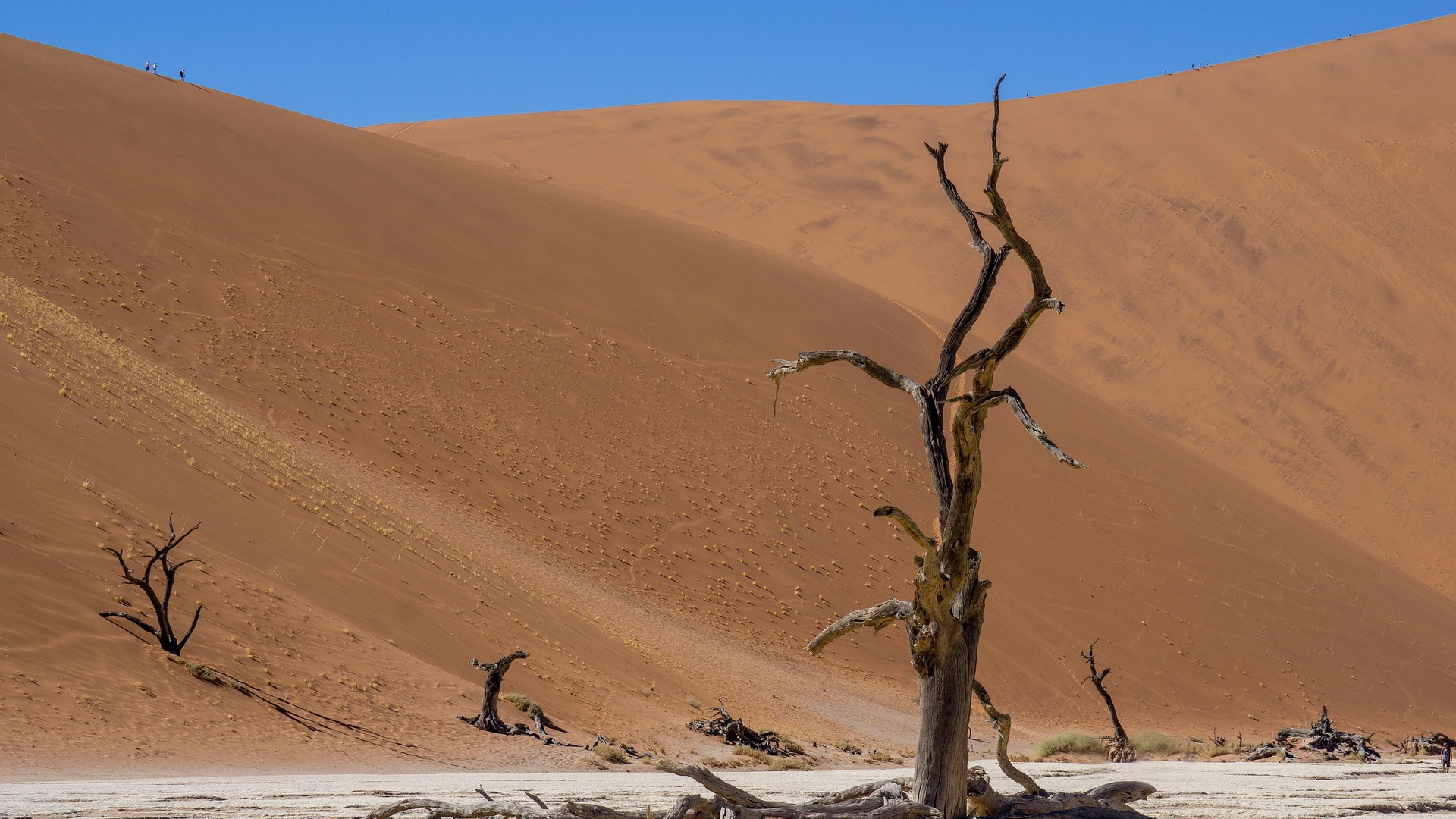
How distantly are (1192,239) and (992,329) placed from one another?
12.2 m

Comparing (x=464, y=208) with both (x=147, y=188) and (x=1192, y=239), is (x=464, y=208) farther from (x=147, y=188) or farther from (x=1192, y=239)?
(x=1192, y=239)

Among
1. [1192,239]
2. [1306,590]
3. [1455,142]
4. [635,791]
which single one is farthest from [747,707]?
[1455,142]

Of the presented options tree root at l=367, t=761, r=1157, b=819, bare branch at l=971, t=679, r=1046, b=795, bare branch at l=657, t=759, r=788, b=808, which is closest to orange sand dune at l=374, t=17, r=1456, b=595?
bare branch at l=971, t=679, r=1046, b=795

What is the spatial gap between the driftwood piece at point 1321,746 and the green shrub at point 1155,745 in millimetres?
1814

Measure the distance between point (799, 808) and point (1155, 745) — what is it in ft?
48.3

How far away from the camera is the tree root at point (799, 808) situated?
7008mm

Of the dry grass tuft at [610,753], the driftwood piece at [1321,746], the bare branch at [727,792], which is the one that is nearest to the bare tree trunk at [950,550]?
the bare branch at [727,792]

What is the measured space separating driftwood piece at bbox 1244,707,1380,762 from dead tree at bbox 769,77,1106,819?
10999 mm

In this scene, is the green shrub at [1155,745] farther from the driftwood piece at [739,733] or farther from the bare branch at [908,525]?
the bare branch at [908,525]

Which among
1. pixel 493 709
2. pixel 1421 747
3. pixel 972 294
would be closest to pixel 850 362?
pixel 972 294

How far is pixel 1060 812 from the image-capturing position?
8.31m

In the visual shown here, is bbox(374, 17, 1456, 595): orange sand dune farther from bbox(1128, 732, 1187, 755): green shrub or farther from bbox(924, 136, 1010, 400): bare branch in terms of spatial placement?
bbox(924, 136, 1010, 400): bare branch

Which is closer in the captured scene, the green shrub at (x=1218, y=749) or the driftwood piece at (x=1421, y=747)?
the green shrub at (x=1218, y=749)

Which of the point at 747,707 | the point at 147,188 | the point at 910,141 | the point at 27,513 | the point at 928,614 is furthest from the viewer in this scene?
the point at 910,141
